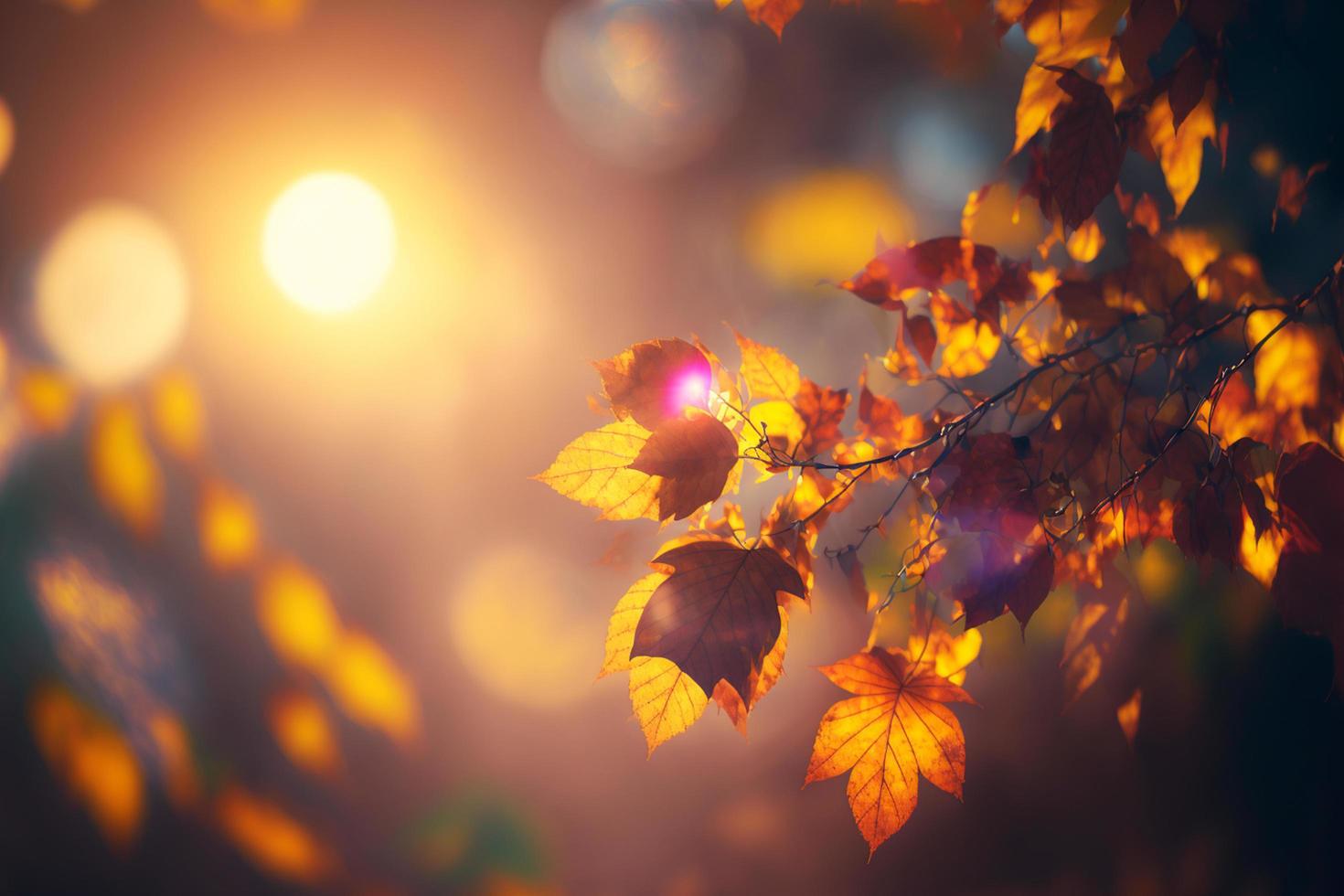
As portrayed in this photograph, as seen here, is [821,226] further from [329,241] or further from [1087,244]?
[329,241]

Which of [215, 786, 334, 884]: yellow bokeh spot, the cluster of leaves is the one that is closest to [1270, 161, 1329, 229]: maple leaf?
the cluster of leaves

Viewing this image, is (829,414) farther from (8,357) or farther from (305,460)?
(8,357)

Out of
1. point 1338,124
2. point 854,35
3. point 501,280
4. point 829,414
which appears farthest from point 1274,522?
point 854,35

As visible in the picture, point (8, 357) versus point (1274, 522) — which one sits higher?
point (8, 357)

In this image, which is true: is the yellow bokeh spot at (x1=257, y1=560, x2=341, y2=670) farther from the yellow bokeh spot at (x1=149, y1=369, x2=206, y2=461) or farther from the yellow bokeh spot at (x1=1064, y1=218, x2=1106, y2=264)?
the yellow bokeh spot at (x1=1064, y1=218, x2=1106, y2=264)

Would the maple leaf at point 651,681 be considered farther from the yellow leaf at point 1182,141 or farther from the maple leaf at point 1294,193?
the maple leaf at point 1294,193

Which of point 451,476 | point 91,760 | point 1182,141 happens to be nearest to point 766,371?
point 1182,141

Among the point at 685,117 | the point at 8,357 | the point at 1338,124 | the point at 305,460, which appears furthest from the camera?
the point at 685,117
